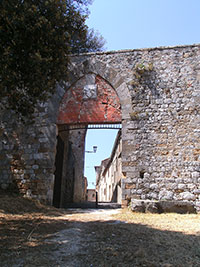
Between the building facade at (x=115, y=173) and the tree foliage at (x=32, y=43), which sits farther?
the building facade at (x=115, y=173)

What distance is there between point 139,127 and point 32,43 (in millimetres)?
4193

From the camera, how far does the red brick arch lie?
7867 millimetres

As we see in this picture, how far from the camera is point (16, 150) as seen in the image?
25.7ft

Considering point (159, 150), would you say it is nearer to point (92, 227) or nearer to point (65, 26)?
point (92, 227)

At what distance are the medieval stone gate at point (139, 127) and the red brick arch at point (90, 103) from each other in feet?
0.16

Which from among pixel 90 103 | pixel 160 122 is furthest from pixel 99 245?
pixel 90 103

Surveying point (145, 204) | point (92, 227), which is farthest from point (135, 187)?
point (92, 227)

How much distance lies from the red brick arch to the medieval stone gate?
0.05 m

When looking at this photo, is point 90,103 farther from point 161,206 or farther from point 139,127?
point 161,206

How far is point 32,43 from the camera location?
4211 mm

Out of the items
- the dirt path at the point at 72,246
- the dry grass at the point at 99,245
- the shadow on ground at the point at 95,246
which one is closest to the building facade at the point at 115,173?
the dry grass at the point at 99,245

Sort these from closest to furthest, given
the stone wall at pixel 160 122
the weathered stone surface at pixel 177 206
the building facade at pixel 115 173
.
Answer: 1. the weathered stone surface at pixel 177 206
2. the stone wall at pixel 160 122
3. the building facade at pixel 115 173

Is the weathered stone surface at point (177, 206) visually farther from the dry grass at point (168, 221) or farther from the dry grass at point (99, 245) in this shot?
the dry grass at point (99, 245)

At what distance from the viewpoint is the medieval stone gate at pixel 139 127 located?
6807mm
